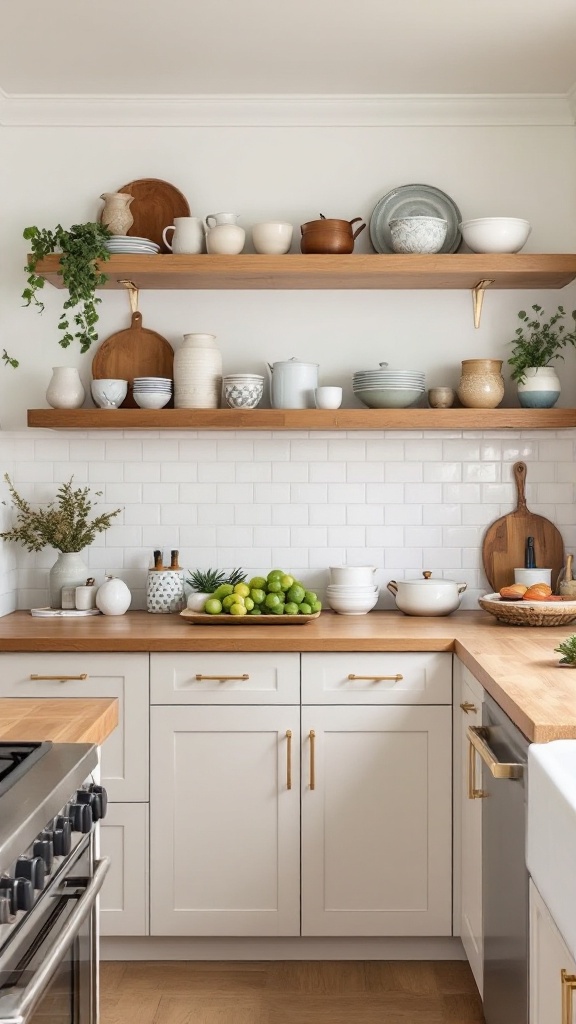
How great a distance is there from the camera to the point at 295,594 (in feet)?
11.0

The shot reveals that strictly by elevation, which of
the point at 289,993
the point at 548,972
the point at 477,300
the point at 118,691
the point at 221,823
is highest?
the point at 477,300

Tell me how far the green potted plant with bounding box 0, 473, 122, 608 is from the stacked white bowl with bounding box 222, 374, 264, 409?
62 cm

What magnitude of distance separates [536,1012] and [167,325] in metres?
2.68

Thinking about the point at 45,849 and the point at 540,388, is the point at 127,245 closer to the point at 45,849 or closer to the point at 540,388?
the point at 540,388

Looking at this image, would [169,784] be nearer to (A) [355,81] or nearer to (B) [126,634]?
(B) [126,634]

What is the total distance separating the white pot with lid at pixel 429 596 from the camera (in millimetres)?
3520

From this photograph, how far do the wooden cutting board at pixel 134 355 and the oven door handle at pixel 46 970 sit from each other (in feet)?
7.73

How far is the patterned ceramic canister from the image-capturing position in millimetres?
3645

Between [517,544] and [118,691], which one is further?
[517,544]

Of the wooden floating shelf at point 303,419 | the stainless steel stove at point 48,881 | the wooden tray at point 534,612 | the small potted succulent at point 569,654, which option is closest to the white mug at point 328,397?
the wooden floating shelf at point 303,419

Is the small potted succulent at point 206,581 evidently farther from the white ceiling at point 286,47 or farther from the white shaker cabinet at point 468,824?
the white ceiling at point 286,47

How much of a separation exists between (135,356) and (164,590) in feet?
2.91

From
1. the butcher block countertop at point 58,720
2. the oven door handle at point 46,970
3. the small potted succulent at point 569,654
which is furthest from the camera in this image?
the small potted succulent at point 569,654

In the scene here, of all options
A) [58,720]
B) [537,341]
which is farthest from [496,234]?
[58,720]
